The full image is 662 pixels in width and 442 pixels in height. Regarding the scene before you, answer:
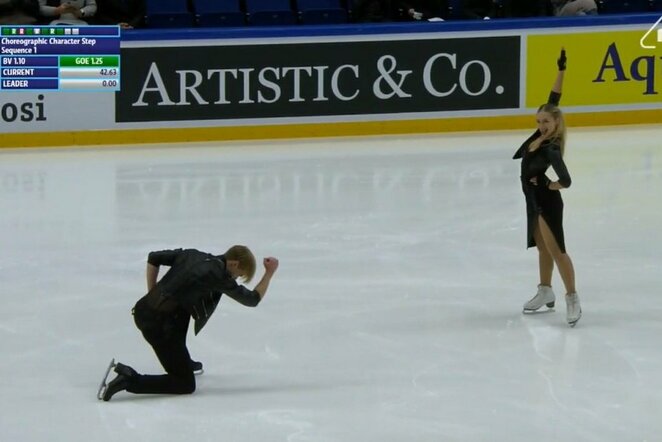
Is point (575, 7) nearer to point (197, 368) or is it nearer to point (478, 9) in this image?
point (478, 9)

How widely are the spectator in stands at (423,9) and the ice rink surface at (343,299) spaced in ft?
8.11

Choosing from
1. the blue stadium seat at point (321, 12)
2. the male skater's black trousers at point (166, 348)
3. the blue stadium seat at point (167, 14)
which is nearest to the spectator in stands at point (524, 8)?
the blue stadium seat at point (321, 12)

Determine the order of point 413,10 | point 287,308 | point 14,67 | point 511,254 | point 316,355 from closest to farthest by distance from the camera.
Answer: point 316,355 < point 287,308 < point 511,254 < point 14,67 < point 413,10

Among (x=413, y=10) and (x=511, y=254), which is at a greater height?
(x=413, y=10)

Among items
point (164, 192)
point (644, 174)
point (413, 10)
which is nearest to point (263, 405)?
point (164, 192)

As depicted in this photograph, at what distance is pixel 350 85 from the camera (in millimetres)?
17094

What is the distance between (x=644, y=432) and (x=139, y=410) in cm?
246

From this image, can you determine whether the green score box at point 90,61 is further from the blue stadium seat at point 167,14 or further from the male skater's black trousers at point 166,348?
the male skater's black trousers at point 166,348

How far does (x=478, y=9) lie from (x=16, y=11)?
564cm

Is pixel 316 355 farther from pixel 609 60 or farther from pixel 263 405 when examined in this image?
pixel 609 60

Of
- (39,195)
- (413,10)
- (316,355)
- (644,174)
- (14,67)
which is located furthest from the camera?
(413,10)

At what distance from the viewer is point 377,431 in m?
6.76

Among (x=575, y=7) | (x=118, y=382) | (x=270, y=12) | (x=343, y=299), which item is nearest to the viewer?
(x=118, y=382)

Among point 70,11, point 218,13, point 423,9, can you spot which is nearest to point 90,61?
point 70,11
